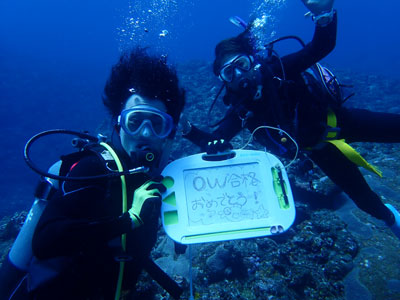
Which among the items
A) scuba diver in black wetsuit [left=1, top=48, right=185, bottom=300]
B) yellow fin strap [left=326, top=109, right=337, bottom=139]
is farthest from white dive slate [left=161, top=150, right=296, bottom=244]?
yellow fin strap [left=326, top=109, right=337, bottom=139]

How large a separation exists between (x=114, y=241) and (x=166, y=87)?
1809 millimetres

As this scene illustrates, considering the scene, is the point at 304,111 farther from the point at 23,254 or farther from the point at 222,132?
the point at 23,254

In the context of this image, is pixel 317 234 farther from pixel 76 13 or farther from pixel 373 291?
pixel 76 13

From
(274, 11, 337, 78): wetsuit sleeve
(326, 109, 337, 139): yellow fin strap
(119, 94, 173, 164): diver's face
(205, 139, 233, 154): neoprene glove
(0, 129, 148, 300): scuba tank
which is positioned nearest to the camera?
(0, 129, 148, 300): scuba tank

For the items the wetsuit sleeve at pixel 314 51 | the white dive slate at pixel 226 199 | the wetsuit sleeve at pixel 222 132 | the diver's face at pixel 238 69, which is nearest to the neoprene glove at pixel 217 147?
the white dive slate at pixel 226 199

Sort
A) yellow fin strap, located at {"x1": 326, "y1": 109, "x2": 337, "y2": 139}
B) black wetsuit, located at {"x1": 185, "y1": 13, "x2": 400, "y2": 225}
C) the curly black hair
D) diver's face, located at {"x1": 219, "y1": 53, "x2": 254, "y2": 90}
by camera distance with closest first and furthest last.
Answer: the curly black hair < black wetsuit, located at {"x1": 185, "y1": 13, "x2": 400, "y2": 225} < yellow fin strap, located at {"x1": 326, "y1": 109, "x2": 337, "y2": 139} < diver's face, located at {"x1": 219, "y1": 53, "x2": 254, "y2": 90}

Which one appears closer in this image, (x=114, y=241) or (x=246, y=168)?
(x=114, y=241)

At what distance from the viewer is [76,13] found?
3351 inches

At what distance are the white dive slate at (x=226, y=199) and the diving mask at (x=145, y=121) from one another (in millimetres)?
433

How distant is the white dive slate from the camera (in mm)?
2107

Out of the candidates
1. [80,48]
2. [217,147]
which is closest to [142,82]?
[217,147]

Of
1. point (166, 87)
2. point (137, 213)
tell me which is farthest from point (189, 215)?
point (166, 87)

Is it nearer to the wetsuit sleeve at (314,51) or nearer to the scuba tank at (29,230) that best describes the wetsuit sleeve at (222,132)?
the wetsuit sleeve at (314,51)

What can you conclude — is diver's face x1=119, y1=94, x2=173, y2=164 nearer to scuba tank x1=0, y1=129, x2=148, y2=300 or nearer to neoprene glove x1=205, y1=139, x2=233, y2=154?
scuba tank x1=0, y1=129, x2=148, y2=300
